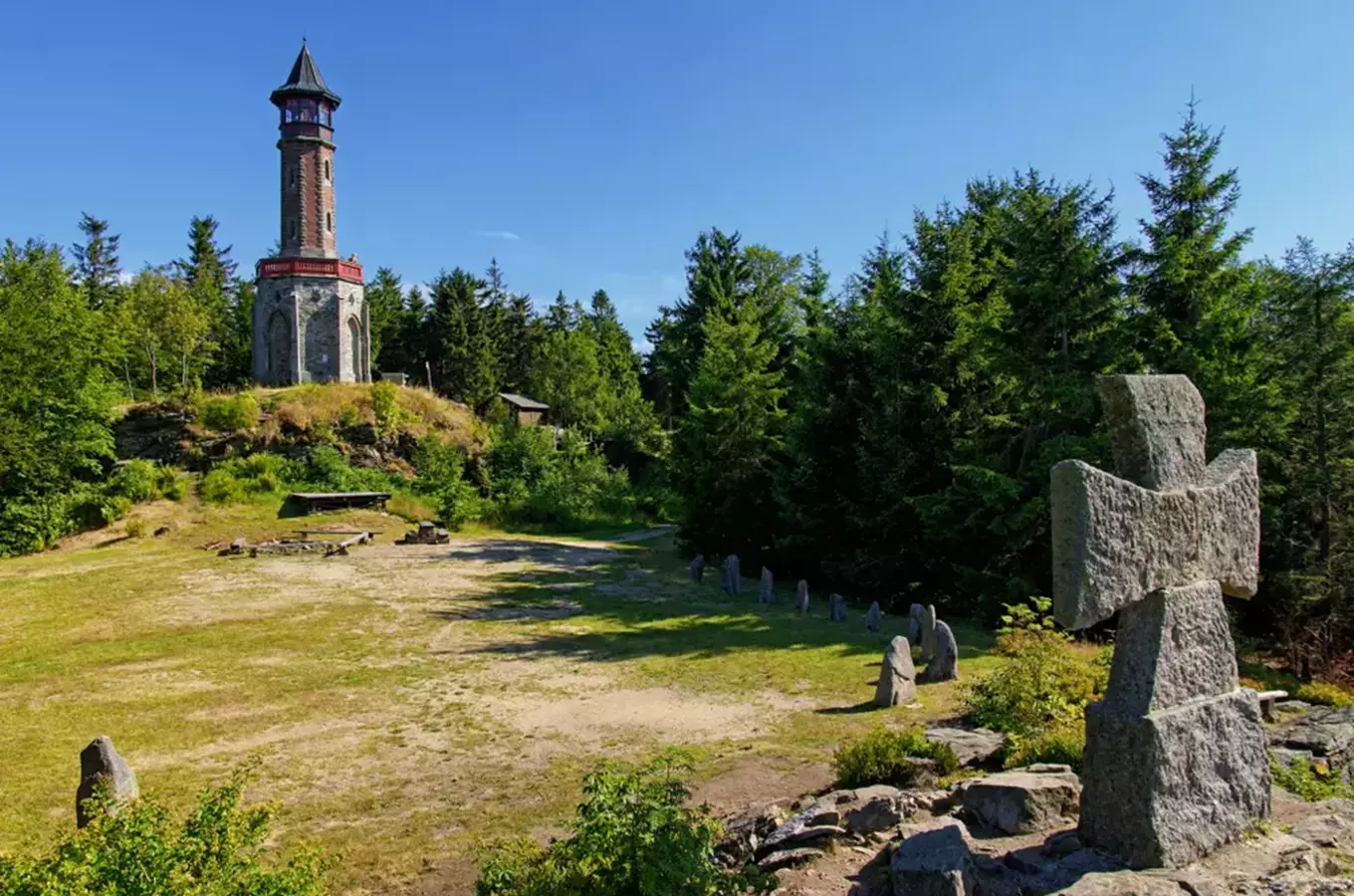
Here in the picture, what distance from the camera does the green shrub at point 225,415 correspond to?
1433 inches

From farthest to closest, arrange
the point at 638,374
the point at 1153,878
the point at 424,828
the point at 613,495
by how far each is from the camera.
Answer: the point at 638,374 < the point at 613,495 < the point at 424,828 < the point at 1153,878

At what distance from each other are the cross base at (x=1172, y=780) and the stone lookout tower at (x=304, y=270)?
41864 millimetres

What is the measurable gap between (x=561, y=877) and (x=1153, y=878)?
11.6 feet

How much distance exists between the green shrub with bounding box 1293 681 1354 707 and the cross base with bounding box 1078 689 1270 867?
7.99 m

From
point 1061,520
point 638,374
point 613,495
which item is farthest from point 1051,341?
point 638,374

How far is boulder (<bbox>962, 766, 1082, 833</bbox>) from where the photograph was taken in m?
6.37

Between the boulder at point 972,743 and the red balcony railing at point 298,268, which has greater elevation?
the red balcony railing at point 298,268

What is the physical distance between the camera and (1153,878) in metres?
5.08

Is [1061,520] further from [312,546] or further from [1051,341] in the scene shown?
[312,546]

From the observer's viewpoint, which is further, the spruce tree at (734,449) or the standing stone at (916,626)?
the spruce tree at (734,449)

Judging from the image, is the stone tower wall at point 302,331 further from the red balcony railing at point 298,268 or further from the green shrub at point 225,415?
the green shrub at point 225,415

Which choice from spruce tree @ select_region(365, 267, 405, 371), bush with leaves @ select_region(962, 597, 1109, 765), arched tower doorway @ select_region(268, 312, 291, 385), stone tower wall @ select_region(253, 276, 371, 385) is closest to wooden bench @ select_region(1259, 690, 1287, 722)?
bush with leaves @ select_region(962, 597, 1109, 765)

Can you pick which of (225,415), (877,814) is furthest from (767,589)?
(225,415)

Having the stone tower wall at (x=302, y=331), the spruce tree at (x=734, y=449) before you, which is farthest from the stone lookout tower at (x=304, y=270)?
the spruce tree at (x=734, y=449)
